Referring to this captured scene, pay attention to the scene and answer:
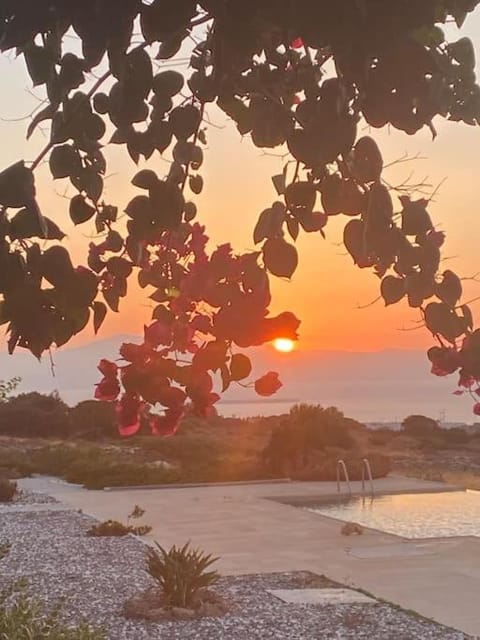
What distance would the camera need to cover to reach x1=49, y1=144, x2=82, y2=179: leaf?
166 cm

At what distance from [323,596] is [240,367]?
5257 millimetres

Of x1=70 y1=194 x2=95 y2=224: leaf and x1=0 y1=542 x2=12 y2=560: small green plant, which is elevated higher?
x1=70 y1=194 x2=95 y2=224: leaf

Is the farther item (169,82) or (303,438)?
(303,438)

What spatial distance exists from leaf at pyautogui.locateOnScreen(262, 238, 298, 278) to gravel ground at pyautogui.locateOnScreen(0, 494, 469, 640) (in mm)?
4142

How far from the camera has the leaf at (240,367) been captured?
1.41m

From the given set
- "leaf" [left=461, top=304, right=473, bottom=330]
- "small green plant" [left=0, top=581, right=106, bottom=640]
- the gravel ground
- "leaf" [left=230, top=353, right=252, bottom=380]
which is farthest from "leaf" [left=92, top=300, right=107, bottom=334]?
the gravel ground

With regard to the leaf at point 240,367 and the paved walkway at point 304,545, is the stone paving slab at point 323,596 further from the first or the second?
the leaf at point 240,367

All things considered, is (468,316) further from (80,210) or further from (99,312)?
(80,210)

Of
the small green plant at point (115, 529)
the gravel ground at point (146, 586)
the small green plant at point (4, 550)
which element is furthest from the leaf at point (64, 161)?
the small green plant at point (115, 529)

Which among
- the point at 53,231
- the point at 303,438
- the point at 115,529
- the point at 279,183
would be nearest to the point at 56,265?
the point at 53,231

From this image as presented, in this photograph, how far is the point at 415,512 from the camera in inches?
446

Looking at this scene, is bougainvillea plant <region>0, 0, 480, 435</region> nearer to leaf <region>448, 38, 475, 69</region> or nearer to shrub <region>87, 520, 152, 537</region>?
leaf <region>448, 38, 475, 69</region>

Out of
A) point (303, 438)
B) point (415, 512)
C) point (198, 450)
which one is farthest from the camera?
point (198, 450)

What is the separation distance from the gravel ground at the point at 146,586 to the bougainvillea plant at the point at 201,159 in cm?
400
